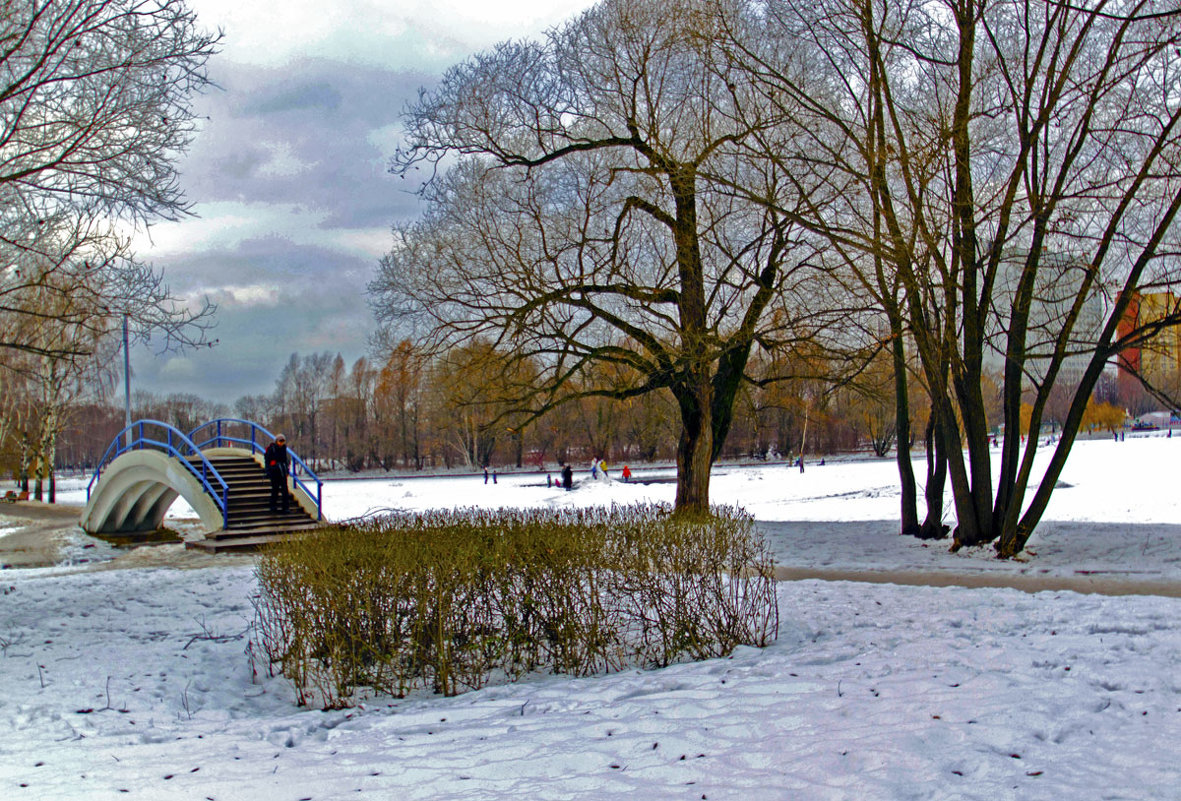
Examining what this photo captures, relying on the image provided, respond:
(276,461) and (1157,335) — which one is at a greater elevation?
(1157,335)

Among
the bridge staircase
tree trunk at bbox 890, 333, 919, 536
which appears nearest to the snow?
tree trunk at bbox 890, 333, 919, 536

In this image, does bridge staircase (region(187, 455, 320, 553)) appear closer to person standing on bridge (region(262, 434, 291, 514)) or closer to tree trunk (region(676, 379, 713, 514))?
person standing on bridge (region(262, 434, 291, 514))

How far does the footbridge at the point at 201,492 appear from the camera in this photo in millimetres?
20562

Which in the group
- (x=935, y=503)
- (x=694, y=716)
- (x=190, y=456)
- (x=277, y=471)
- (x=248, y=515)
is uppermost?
(x=190, y=456)

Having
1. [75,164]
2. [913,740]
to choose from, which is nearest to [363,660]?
[913,740]

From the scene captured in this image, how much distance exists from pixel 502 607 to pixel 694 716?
92.6 inches

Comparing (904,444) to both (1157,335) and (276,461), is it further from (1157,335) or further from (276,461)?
(276,461)

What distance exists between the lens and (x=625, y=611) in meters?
7.92

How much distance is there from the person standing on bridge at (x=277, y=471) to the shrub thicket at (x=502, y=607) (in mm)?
13653

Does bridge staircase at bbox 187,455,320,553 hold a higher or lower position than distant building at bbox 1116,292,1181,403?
lower

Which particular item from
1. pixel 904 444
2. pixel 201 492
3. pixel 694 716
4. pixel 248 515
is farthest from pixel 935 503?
pixel 201 492

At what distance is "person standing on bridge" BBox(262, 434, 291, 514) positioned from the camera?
21.3 meters

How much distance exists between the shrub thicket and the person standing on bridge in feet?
44.8

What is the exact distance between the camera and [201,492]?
21.0 meters
